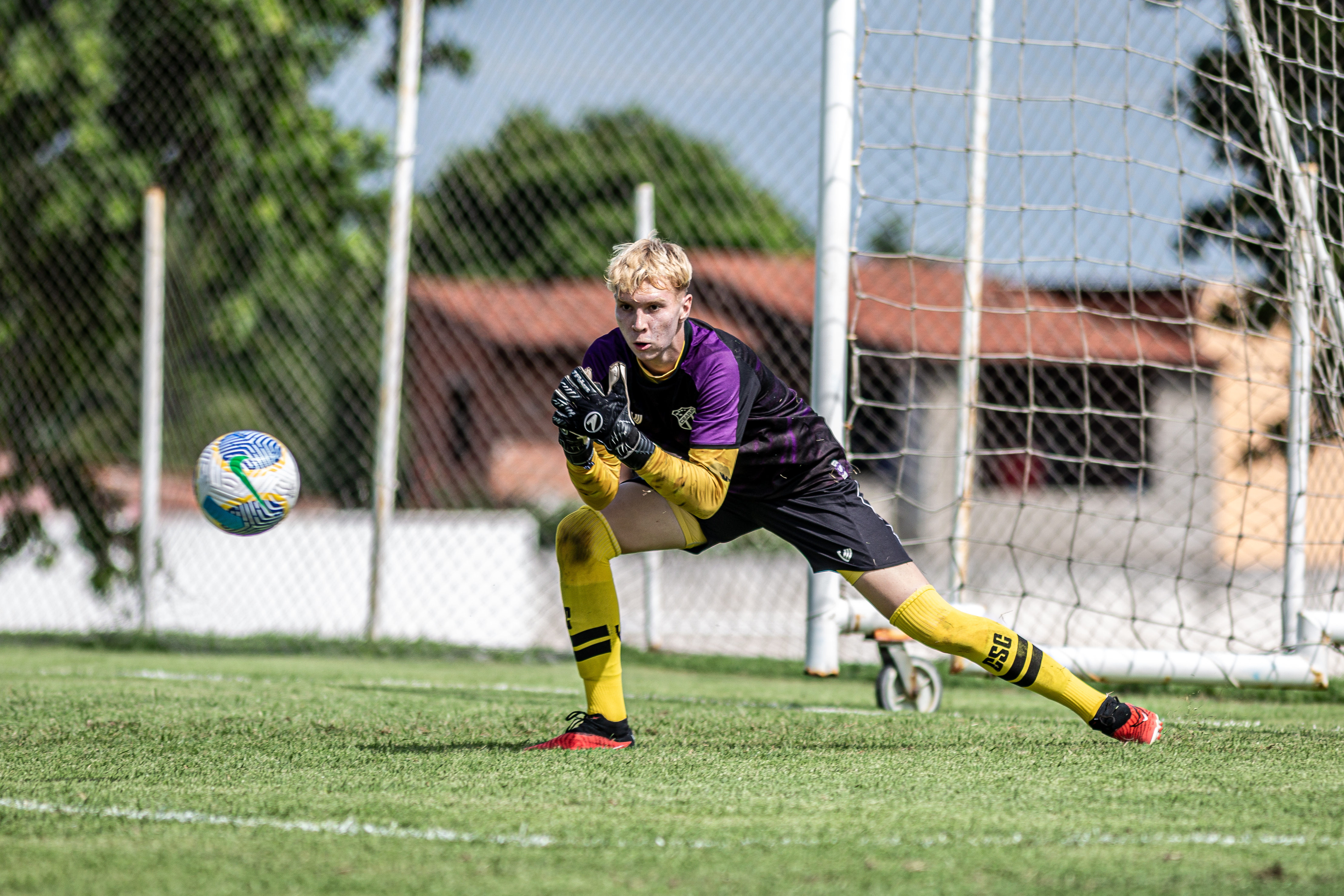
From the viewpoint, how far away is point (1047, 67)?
6484 millimetres

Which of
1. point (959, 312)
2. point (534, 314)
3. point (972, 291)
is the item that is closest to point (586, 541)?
point (959, 312)

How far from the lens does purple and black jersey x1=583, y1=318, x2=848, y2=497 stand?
4.14 meters

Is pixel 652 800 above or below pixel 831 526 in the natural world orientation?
below

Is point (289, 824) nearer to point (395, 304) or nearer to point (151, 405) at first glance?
point (395, 304)

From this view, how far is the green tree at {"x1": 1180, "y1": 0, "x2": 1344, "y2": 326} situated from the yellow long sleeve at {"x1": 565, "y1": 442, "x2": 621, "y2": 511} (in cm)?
386

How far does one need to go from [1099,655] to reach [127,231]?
10.6 m

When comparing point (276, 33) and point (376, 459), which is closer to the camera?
point (376, 459)

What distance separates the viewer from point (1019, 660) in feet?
14.1

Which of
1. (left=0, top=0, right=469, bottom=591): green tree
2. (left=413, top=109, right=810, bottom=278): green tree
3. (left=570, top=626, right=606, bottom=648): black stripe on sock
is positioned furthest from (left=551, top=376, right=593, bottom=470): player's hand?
(left=0, top=0, right=469, bottom=591): green tree

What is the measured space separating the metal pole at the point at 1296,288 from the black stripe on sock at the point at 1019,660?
272 centimetres

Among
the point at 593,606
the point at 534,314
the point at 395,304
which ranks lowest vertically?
the point at 593,606

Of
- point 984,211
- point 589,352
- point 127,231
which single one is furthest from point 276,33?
point 589,352

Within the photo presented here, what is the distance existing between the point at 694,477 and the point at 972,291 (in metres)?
3.43

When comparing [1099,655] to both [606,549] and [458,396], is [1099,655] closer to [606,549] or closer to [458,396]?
[606,549]
